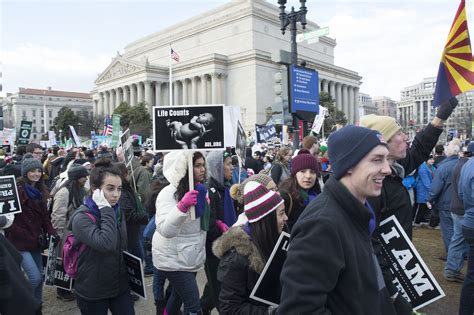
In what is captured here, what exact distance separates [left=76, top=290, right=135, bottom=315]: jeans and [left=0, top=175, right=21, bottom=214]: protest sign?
1.65 meters

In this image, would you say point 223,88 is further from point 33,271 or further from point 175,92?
point 33,271

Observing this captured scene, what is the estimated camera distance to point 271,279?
100.0 inches

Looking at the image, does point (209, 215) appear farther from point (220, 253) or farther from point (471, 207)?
point (471, 207)

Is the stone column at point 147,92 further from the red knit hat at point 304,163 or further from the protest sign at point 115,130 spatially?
the red knit hat at point 304,163

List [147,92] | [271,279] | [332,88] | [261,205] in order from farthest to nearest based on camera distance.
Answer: [332,88], [147,92], [261,205], [271,279]

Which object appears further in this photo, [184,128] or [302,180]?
[302,180]

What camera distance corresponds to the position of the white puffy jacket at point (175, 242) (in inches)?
151

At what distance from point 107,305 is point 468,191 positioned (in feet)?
13.8

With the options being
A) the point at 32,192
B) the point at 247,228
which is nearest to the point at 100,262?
the point at 247,228

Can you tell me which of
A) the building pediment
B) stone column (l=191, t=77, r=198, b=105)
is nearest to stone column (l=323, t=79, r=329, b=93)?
stone column (l=191, t=77, r=198, b=105)

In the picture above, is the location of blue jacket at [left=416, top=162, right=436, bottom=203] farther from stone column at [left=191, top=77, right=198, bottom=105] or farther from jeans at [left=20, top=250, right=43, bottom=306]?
stone column at [left=191, top=77, right=198, bottom=105]

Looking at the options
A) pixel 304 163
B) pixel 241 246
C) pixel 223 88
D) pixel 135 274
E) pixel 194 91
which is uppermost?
pixel 223 88

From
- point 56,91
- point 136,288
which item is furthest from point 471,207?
point 56,91

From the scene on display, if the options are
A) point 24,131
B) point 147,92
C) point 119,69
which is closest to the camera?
point 24,131
